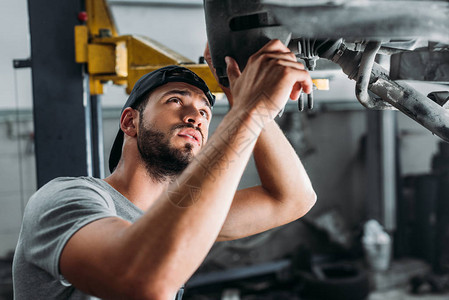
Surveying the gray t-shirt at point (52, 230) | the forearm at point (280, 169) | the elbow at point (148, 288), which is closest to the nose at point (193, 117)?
the forearm at point (280, 169)

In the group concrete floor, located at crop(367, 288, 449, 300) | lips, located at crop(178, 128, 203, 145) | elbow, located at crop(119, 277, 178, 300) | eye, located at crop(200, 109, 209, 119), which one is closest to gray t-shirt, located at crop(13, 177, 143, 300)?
elbow, located at crop(119, 277, 178, 300)

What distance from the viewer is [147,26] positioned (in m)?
3.67

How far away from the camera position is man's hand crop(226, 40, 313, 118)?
2.22 ft

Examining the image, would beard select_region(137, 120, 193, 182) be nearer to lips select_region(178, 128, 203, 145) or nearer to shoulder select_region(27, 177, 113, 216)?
lips select_region(178, 128, 203, 145)

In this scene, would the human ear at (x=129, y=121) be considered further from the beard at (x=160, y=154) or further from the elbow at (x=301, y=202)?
the elbow at (x=301, y=202)

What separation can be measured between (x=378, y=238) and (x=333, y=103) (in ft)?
4.53

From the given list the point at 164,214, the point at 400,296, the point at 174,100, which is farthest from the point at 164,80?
the point at 400,296

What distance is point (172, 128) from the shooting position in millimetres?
1070

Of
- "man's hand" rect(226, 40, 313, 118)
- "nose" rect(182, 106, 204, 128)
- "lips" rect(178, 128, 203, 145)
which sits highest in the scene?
"man's hand" rect(226, 40, 313, 118)

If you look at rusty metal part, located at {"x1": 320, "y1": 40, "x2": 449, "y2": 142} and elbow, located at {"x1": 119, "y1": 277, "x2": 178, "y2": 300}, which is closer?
elbow, located at {"x1": 119, "y1": 277, "x2": 178, "y2": 300}

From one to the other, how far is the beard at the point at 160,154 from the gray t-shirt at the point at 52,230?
23cm

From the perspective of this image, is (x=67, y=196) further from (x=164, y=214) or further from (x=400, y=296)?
(x=400, y=296)

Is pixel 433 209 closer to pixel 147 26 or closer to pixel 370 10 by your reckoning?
pixel 147 26

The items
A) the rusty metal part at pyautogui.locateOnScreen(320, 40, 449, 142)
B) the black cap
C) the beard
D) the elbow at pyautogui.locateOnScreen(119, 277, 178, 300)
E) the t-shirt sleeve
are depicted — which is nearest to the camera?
the elbow at pyautogui.locateOnScreen(119, 277, 178, 300)
